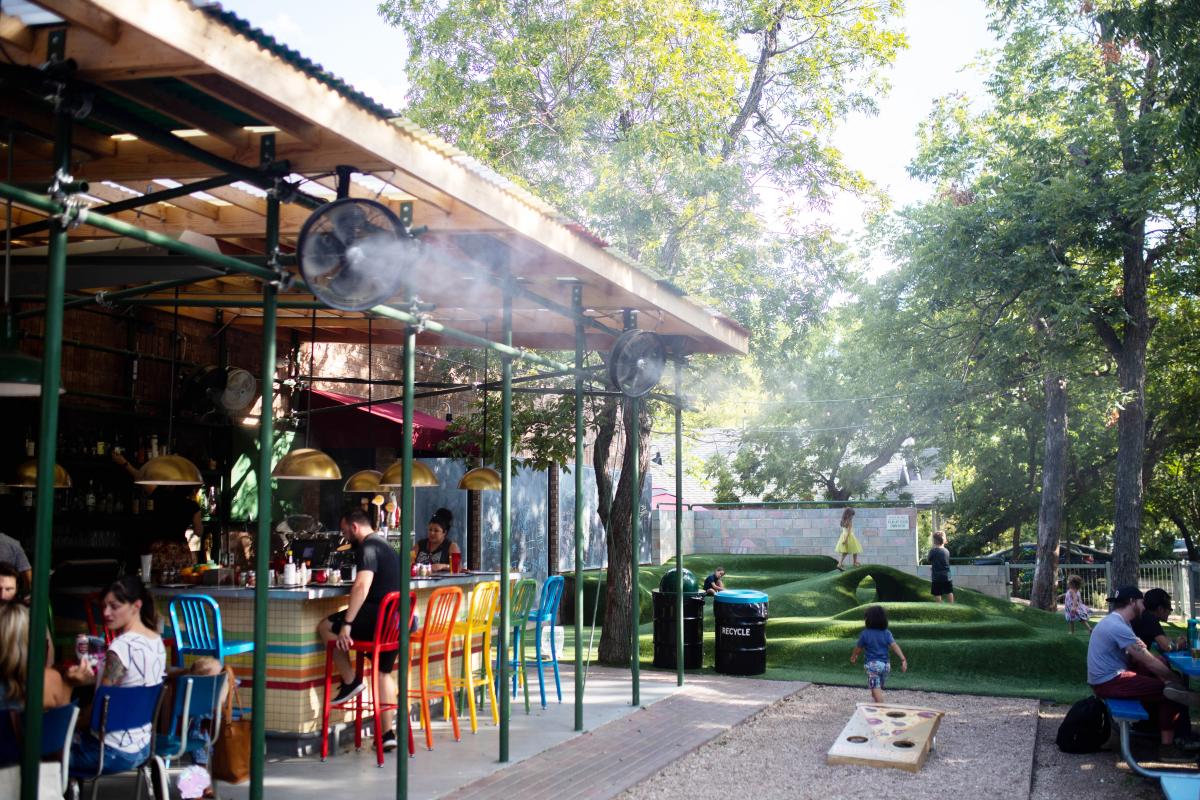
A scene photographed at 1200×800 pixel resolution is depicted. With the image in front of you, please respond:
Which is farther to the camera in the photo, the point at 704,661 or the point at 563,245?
the point at 704,661

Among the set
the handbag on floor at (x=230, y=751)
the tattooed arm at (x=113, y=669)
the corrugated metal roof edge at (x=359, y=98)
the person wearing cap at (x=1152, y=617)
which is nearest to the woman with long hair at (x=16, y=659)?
the tattooed arm at (x=113, y=669)

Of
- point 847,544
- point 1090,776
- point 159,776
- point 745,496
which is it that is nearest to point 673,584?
point 1090,776

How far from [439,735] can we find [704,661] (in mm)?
5404

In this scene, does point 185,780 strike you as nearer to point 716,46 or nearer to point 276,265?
point 276,265

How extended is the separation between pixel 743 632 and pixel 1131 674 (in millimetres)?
4881

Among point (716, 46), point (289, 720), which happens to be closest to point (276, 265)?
point (289, 720)

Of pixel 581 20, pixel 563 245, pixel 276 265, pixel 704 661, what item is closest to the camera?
pixel 276 265

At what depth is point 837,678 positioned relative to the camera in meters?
12.0

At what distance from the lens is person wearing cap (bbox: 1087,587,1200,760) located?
25.3 feet

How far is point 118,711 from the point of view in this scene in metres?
5.00

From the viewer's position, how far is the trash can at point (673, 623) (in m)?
Result: 12.0

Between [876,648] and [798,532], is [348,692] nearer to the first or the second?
[876,648]

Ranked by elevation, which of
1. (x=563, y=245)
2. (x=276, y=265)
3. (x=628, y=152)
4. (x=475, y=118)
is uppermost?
(x=475, y=118)

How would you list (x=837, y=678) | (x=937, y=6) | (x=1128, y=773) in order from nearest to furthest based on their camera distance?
(x=1128, y=773), (x=837, y=678), (x=937, y=6)
